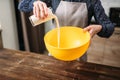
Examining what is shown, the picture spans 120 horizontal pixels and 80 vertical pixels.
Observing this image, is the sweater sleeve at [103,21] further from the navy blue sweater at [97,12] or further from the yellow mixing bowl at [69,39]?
the yellow mixing bowl at [69,39]

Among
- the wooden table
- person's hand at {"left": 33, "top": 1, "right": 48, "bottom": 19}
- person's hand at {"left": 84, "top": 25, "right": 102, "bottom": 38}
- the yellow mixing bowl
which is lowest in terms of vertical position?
the wooden table

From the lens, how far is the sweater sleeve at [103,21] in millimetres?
1034

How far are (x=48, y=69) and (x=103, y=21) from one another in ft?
1.27

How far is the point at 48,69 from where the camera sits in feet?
3.21

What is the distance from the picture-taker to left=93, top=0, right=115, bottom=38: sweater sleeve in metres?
1.03

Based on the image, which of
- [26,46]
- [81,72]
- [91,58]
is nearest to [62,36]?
[81,72]

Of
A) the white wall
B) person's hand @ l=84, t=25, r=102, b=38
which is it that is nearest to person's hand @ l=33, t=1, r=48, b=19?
person's hand @ l=84, t=25, r=102, b=38

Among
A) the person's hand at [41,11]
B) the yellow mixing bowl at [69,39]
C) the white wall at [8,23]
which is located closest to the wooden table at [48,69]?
the yellow mixing bowl at [69,39]

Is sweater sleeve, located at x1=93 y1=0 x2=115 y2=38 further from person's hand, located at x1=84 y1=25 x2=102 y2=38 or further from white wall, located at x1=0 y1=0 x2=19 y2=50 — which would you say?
white wall, located at x1=0 y1=0 x2=19 y2=50

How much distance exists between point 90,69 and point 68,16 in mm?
370

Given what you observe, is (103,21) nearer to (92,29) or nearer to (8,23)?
(92,29)

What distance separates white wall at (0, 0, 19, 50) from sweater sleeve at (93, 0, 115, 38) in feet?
3.54

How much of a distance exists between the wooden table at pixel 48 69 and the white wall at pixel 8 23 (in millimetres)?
940

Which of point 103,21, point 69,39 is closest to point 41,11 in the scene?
point 69,39
